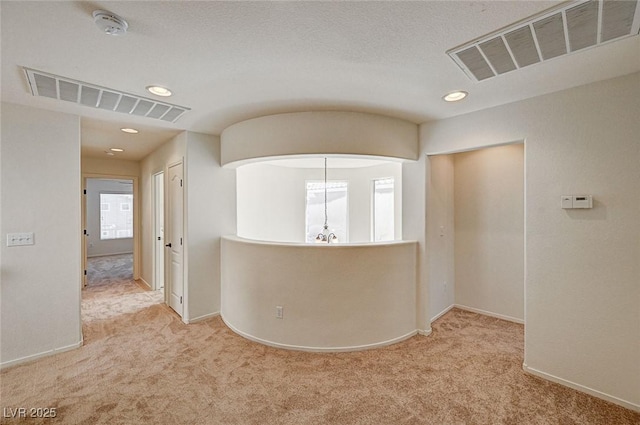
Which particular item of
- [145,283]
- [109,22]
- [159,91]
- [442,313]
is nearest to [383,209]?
[442,313]

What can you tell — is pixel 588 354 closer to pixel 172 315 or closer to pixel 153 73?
pixel 153 73

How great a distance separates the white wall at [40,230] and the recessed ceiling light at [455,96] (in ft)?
12.2

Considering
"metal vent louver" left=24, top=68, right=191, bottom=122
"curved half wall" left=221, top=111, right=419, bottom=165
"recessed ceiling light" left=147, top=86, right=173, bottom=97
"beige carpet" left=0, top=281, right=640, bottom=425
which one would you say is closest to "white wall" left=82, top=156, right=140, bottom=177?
"metal vent louver" left=24, top=68, right=191, bottom=122

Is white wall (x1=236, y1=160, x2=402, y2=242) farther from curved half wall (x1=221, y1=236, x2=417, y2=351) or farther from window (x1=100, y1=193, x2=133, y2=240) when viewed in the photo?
window (x1=100, y1=193, x2=133, y2=240)

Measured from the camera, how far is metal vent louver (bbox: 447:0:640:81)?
55.8 inches

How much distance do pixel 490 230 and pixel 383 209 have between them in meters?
2.19

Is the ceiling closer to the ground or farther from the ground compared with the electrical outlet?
farther from the ground

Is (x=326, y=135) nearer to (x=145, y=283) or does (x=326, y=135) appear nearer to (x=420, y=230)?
(x=420, y=230)

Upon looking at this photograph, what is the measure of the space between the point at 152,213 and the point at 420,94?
4815mm

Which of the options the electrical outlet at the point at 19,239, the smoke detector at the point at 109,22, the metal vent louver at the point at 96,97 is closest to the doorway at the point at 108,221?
the electrical outlet at the point at 19,239

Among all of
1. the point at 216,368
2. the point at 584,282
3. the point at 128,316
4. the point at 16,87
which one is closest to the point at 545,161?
the point at 584,282

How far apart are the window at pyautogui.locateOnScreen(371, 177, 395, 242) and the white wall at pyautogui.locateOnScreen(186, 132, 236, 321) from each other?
3043 mm

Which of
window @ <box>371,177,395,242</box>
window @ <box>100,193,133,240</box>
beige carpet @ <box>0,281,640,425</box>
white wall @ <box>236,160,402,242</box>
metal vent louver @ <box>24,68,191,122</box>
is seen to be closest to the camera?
beige carpet @ <box>0,281,640,425</box>

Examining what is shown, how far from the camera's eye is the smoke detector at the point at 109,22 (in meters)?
1.42
